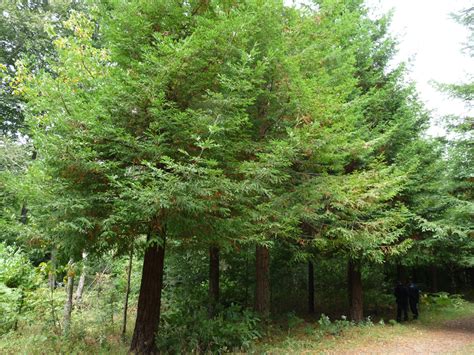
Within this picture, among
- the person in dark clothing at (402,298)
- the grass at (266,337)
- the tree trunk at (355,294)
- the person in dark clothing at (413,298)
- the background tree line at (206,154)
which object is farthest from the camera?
the person in dark clothing at (413,298)

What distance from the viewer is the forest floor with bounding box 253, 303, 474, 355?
7.82 m

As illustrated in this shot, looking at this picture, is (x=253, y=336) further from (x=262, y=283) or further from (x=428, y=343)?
(x=428, y=343)

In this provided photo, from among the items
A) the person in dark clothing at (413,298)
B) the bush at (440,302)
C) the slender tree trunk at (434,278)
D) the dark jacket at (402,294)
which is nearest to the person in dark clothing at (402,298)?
the dark jacket at (402,294)

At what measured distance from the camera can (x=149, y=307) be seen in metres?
6.71

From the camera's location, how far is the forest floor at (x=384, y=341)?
7824mm

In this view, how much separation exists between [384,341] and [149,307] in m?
6.35

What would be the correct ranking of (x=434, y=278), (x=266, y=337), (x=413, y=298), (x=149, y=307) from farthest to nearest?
1. (x=434, y=278)
2. (x=413, y=298)
3. (x=266, y=337)
4. (x=149, y=307)

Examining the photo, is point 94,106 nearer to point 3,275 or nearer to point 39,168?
point 39,168

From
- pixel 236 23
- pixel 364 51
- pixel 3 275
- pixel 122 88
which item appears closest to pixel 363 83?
pixel 364 51

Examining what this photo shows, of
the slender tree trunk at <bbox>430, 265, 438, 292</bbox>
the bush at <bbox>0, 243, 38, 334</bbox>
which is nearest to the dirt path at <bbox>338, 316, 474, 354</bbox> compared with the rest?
the bush at <bbox>0, 243, 38, 334</bbox>

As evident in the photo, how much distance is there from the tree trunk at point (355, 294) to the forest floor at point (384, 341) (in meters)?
0.58

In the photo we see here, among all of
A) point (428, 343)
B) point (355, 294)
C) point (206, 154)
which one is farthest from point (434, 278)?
point (206, 154)

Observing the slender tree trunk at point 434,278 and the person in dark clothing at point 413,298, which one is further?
the slender tree trunk at point 434,278

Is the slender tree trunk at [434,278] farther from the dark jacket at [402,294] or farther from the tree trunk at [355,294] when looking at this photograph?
the tree trunk at [355,294]
